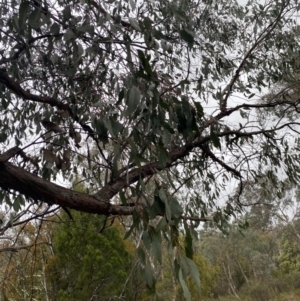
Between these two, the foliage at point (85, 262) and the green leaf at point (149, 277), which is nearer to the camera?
the green leaf at point (149, 277)

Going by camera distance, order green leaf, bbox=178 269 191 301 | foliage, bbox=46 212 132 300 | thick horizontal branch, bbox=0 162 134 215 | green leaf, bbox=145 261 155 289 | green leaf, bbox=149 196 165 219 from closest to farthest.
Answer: green leaf, bbox=178 269 191 301 < green leaf, bbox=145 261 155 289 < green leaf, bbox=149 196 165 219 < thick horizontal branch, bbox=0 162 134 215 < foliage, bbox=46 212 132 300

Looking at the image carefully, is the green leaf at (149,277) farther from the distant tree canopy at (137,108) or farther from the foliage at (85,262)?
the foliage at (85,262)

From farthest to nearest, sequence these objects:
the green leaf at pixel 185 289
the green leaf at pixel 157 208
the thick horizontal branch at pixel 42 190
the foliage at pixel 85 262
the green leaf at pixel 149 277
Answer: the foliage at pixel 85 262 < the thick horizontal branch at pixel 42 190 < the green leaf at pixel 157 208 < the green leaf at pixel 149 277 < the green leaf at pixel 185 289

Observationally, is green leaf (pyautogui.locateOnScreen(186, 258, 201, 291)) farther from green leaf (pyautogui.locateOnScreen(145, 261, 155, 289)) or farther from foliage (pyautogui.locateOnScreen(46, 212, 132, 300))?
foliage (pyautogui.locateOnScreen(46, 212, 132, 300))

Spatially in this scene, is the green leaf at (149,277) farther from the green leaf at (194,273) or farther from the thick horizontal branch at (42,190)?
the thick horizontal branch at (42,190)

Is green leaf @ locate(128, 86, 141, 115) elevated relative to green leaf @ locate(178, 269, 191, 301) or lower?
elevated

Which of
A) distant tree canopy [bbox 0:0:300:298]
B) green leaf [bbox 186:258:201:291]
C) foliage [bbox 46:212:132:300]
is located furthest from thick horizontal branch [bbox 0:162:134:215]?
foliage [bbox 46:212:132:300]

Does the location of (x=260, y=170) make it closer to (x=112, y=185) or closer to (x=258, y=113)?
(x=258, y=113)

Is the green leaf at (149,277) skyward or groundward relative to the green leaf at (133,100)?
groundward

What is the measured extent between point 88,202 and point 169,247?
78cm

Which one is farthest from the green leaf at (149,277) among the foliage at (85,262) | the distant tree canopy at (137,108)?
the foliage at (85,262)

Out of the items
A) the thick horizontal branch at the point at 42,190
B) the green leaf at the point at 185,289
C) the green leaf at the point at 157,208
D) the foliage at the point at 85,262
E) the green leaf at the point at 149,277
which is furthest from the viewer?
the foliage at the point at 85,262

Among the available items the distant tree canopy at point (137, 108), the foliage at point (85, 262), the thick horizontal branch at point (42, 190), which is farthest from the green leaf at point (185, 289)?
the foliage at point (85, 262)

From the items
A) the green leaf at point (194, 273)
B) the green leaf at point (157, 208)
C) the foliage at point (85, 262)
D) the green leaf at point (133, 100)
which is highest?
the foliage at point (85, 262)
